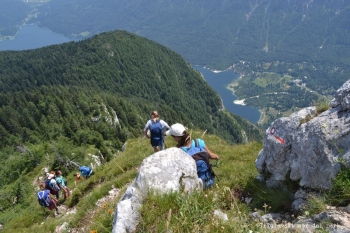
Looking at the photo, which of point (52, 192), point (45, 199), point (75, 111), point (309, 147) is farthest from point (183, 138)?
point (75, 111)

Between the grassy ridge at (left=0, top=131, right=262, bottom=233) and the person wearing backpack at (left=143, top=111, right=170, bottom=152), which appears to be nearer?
the grassy ridge at (left=0, top=131, right=262, bottom=233)

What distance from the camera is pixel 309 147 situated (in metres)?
6.19

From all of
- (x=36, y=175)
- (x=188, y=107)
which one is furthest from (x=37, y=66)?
(x=36, y=175)

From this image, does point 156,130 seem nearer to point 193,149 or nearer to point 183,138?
point 183,138

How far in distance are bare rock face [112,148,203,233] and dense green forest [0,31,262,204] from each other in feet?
27.1

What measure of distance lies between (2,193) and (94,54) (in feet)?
584

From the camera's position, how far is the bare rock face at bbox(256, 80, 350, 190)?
5.69 metres

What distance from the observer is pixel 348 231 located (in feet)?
13.5

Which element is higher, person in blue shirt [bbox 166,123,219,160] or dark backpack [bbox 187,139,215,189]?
person in blue shirt [bbox 166,123,219,160]

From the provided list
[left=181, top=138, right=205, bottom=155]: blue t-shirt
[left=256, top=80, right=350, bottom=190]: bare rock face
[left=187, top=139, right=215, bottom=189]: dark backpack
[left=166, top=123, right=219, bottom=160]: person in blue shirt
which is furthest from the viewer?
[left=166, top=123, right=219, bottom=160]: person in blue shirt

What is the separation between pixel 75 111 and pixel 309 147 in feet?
251

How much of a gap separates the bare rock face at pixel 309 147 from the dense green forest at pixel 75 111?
6344 mm

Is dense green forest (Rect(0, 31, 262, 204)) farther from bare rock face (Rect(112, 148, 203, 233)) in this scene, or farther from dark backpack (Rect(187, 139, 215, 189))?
bare rock face (Rect(112, 148, 203, 233))

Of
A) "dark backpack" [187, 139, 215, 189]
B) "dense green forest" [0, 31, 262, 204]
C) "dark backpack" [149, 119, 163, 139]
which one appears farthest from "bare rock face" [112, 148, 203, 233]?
"dense green forest" [0, 31, 262, 204]
